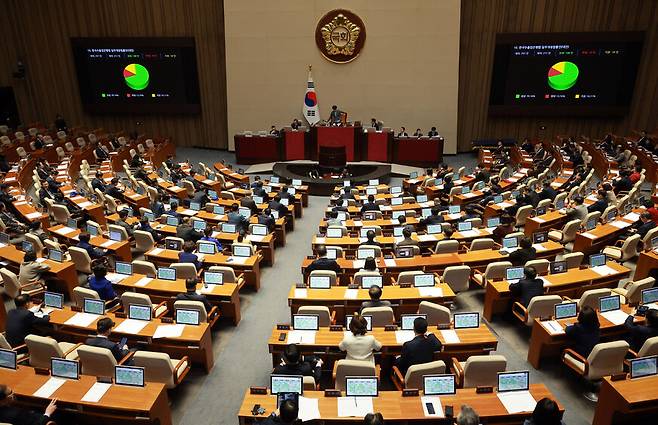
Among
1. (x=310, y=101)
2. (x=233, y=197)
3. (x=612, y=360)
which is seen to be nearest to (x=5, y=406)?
(x=612, y=360)

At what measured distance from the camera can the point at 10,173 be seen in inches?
617

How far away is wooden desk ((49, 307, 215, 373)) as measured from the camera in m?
6.77

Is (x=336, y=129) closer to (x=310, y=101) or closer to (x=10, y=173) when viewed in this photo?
(x=310, y=101)

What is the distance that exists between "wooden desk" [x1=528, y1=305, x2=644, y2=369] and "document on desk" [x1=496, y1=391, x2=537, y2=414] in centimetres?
163

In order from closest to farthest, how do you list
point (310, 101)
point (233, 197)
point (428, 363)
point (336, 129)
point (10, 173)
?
1. point (428, 363)
2. point (233, 197)
3. point (10, 173)
4. point (336, 129)
5. point (310, 101)

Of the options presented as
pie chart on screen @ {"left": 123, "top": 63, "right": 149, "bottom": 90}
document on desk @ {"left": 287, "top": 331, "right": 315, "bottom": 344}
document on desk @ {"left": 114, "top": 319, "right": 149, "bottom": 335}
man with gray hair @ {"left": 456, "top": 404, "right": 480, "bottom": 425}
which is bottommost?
document on desk @ {"left": 114, "top": 319, "right": 149, "bottom": 335}

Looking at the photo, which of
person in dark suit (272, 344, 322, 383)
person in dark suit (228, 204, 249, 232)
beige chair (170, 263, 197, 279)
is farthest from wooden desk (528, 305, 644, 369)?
person in dark suit (228, 204, 249, 232)

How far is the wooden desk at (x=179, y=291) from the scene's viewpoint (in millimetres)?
8055

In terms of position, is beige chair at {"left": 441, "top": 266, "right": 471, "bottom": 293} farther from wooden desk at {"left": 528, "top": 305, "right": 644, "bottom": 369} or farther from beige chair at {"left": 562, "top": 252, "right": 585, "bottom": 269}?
beige chair at {"left": 562, "top": 252, "right": 585, "bottom": 269}

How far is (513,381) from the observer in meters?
5.45

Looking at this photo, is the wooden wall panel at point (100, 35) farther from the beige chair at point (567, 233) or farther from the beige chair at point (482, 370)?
the beige chair at point (482, 370)

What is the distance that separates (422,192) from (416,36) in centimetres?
862

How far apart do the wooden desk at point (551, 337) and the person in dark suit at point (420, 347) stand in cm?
189

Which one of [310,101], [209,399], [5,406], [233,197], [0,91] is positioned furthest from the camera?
[0,91]
